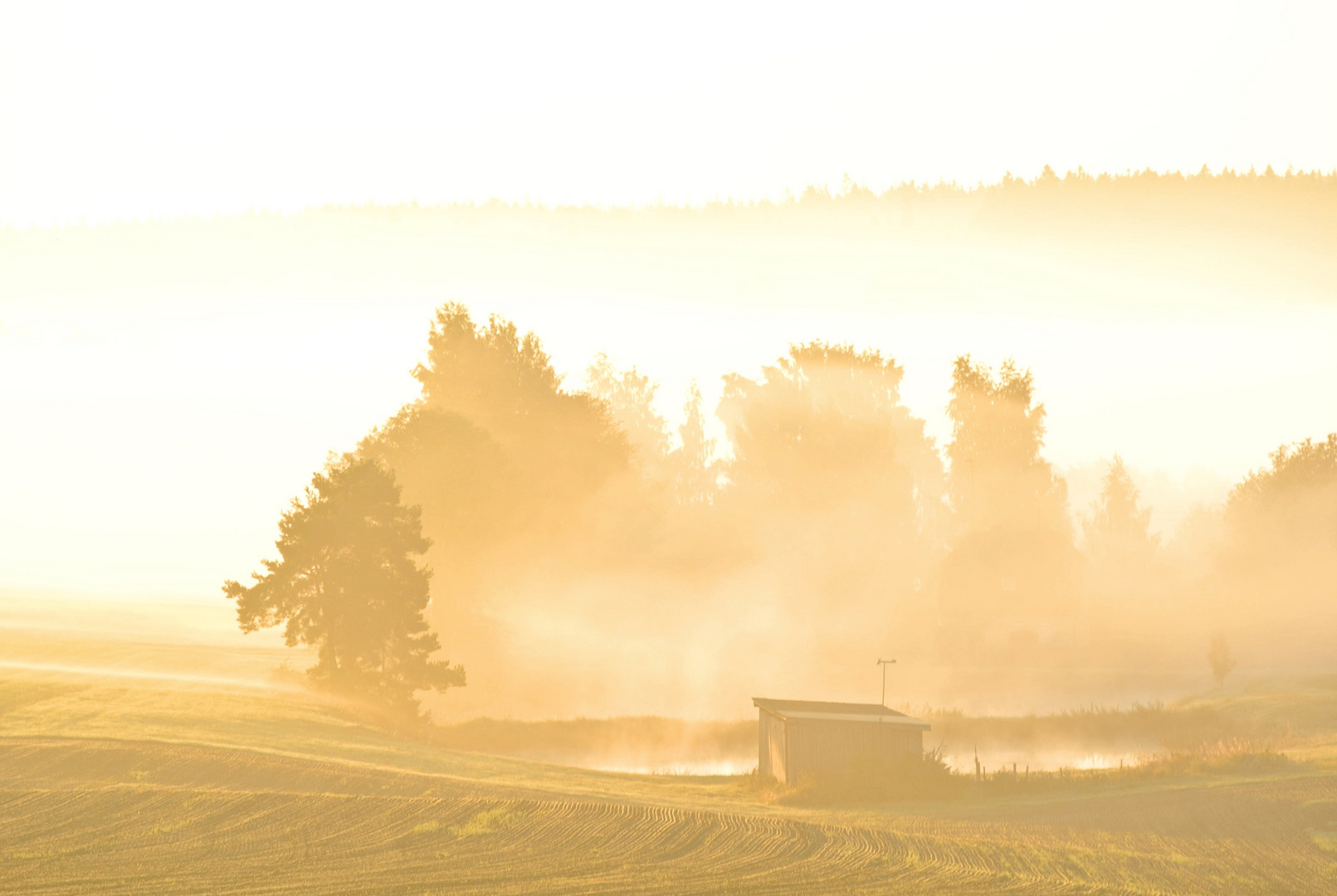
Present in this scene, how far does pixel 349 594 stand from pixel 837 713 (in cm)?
2499

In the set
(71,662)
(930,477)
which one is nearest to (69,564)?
(71,662)

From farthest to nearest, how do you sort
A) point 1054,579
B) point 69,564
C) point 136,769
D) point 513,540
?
point 69,564 → point 1054,579 → point 513,540 → point 136,769

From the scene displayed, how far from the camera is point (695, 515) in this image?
122938 mm

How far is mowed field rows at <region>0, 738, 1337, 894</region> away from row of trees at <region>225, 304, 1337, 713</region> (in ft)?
66.6

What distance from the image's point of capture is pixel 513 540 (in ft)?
268

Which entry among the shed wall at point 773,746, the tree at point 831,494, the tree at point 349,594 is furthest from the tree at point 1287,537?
the tree at point 349,594

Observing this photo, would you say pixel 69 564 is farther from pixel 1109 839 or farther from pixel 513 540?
pixel 1109 839

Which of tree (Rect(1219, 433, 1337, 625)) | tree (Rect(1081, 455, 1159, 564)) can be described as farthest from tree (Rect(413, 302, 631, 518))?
tree (Rect(1081, 455, 1159, 564))

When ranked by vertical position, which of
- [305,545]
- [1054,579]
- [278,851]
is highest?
[1054,579]

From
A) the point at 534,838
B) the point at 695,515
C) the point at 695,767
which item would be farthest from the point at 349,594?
the point at 695,515

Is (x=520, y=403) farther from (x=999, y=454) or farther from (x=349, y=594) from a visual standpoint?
(x=999, y=454)

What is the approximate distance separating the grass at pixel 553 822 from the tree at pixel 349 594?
9557mm

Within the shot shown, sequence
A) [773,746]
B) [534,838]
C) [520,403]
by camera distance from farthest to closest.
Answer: [520,403]
[773,746]
[534,838]

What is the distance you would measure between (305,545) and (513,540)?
79.8 ft
